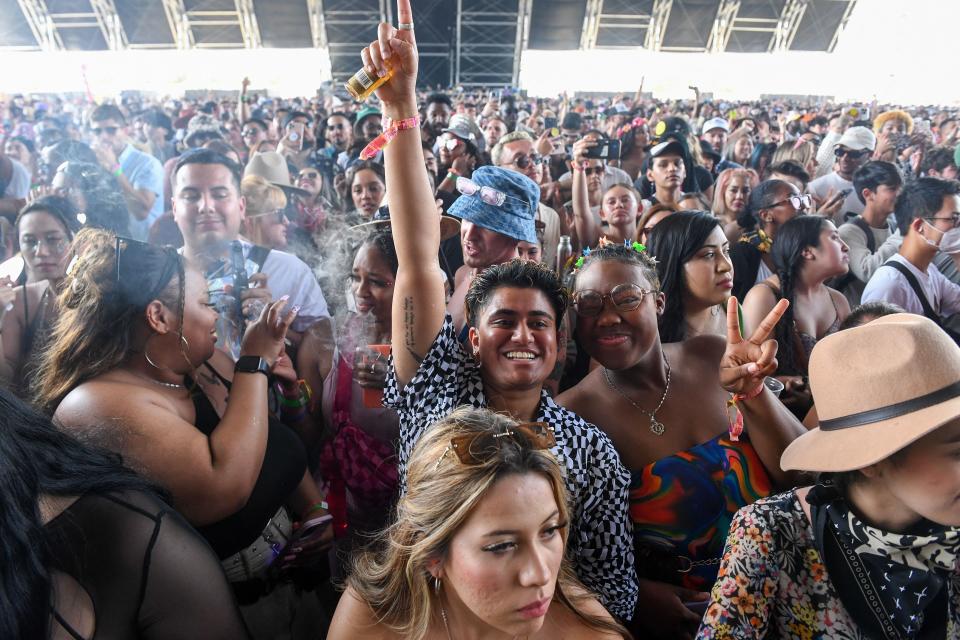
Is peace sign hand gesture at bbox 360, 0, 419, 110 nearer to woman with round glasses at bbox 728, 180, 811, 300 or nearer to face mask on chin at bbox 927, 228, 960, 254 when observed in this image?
woman with round glasses at bbox 728, 180, 811, 300

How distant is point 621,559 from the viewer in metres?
1.70

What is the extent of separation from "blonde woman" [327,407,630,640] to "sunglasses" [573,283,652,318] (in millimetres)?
678

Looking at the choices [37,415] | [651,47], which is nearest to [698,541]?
[37,415]

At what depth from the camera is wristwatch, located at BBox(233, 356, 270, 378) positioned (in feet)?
6.15

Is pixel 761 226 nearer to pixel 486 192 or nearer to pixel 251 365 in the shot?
pixel 486 192

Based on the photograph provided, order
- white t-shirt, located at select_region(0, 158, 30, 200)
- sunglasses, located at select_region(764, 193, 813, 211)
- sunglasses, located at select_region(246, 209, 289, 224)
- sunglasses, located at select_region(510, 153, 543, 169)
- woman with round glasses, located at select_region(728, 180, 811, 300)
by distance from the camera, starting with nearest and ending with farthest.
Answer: woman with round glasses, located at select_region(728, 180, 811, 300) → sunglasses, located at select_region(246, 209, 289, 224) → sunglasses, located at select_region(764, 193, 813, 211) → sunglasses, located at select_region(510, 153, 543, 169) → white t-shirt, located at select_region(0, 158, 30, 200)

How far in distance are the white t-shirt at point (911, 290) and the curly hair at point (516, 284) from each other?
87.6 inches

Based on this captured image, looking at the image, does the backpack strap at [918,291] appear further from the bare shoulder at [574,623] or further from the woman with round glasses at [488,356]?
the bare shoulder at [574,623]

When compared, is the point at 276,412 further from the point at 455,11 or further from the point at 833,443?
the point at 455,11

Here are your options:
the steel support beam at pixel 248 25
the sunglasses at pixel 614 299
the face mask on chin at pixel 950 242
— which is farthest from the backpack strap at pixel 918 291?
the steel support beam at pixel 248 25

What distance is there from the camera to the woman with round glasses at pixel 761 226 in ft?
11.8

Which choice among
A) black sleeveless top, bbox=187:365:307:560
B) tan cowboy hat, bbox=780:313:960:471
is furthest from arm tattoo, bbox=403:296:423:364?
tan cowboy hat, bbox=780:313:960:471

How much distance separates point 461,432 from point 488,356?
0.43m

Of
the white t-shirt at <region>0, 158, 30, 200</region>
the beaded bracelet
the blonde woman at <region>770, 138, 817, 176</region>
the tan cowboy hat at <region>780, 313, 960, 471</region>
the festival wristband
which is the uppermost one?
the festival wristband
